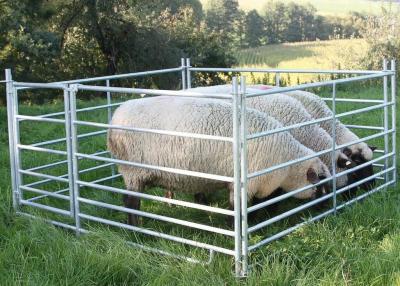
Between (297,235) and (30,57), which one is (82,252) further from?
(30,57)

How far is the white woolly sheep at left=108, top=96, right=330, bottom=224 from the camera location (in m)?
5.50

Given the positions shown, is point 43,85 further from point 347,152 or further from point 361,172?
point 361,172

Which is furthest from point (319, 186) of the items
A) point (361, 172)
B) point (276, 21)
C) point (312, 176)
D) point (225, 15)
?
point (276, 21)

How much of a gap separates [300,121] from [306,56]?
26476mm

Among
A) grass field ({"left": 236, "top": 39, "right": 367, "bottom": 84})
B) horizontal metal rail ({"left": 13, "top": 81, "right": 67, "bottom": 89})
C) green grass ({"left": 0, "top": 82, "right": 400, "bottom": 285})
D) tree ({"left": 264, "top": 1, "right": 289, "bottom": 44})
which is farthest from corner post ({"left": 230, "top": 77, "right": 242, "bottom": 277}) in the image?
tree ({"left": 264, "top": 1, "right": 289, "bottom": 44})

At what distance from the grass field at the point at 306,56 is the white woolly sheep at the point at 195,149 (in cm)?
1318

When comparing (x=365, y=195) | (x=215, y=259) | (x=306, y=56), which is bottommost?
(x=215, y=259)

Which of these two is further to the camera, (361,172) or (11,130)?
(361,172)

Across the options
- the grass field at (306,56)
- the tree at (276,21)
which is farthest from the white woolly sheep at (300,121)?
the tree at (276,21)

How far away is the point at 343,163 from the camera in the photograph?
6.56 metres

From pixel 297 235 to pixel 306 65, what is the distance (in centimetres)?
2445

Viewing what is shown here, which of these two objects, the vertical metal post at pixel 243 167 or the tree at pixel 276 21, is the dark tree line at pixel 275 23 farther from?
the vertical metal post at pixel 243 167

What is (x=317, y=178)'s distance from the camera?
5789 millimetres

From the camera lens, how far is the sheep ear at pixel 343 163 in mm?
6535
